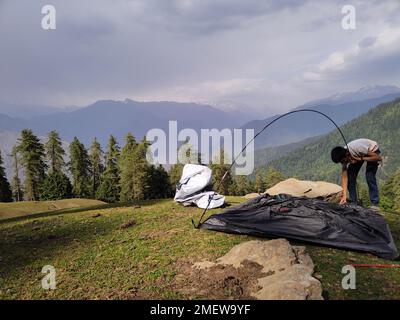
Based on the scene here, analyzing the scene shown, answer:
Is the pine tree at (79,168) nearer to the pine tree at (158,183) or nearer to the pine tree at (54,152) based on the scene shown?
the pine tree at (54,152)

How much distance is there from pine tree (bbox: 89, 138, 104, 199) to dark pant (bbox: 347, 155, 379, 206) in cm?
5004

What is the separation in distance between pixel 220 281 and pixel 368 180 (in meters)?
7.09

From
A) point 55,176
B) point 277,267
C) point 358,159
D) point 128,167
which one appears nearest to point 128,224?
point 277,267

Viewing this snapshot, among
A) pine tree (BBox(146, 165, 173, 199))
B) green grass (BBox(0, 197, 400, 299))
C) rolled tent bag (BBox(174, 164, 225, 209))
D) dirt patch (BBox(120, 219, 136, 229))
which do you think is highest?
rolled tent bag (BBox(174, 164, 225, 209))

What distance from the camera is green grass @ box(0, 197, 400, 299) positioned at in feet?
19.1

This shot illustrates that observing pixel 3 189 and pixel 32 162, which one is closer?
pixel 32 162

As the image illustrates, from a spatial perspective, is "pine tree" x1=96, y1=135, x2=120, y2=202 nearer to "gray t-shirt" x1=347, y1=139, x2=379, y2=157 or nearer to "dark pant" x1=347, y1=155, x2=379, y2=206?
"dark pant" x1=347, y1=155, x2=379, y2=206

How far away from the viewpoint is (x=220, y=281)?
5762mm

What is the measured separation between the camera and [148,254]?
7.68 m

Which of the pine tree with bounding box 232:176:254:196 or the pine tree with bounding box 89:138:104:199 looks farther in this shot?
the pine tree with bounding box 232:176:254:196

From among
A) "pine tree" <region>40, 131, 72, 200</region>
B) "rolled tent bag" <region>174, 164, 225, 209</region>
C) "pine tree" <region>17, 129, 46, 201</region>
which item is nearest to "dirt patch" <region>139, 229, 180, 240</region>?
"rolled tent bag" <region>174, 164, 225, 209</region>

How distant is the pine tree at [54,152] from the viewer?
48.3 metres

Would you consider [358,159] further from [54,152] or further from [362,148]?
[54,152]

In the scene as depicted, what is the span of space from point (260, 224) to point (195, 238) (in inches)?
72.8
